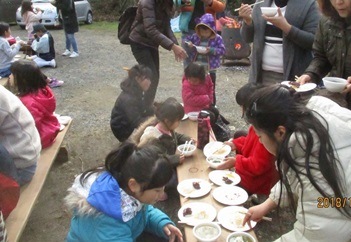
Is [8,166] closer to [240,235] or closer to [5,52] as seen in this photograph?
[240,235]

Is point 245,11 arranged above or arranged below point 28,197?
above

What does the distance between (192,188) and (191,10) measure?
2887 mm

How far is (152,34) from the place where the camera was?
4.20m

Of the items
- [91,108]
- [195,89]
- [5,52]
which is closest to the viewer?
[195,89]

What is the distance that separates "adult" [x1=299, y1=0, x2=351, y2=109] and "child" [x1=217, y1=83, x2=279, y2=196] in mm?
603

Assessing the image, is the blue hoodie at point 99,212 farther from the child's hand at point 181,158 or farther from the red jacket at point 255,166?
the red jacket at point 255,166

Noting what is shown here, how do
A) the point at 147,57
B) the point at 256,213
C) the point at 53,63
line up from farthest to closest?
the point at 53,63, the point at 147,57, the point at 256,213

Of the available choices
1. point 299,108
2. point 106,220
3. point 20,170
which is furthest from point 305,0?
point 20,170

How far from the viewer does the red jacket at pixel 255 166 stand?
282 centimetres

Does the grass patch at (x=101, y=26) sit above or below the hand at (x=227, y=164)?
below

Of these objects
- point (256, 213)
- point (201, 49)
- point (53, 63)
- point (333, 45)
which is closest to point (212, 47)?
point (201, 49)

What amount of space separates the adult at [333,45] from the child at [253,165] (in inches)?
23.7

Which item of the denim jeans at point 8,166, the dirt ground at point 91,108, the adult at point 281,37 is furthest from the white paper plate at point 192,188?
the adult at point 281,37

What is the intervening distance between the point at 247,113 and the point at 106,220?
3.05 ft
